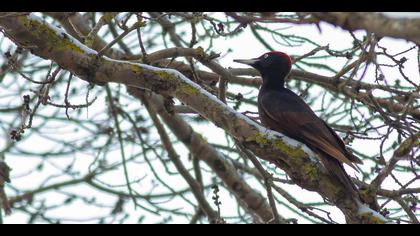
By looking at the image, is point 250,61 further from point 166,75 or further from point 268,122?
point 166,75

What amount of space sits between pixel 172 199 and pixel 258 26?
227 cm

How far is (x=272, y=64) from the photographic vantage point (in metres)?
6.76

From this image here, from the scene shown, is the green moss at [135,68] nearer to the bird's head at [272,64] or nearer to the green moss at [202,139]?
the bird's head at [272,64]

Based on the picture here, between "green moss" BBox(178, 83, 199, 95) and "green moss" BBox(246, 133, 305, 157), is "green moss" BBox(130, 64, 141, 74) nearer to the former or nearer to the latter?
"green moss" BBox(178, 83, 199, 95)

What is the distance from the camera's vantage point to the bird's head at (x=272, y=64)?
6695mm

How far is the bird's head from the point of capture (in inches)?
264

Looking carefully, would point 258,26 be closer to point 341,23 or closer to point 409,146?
point 409,146

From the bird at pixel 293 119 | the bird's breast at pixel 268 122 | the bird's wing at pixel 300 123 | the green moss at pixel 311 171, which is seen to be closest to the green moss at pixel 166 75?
the green moss at pixel 311 171

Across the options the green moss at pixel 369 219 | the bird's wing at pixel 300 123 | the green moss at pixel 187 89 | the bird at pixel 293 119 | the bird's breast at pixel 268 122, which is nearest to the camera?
the green moss at pixel 369 219

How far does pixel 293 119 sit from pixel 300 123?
9 centimetres

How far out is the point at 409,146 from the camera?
3736 mm
